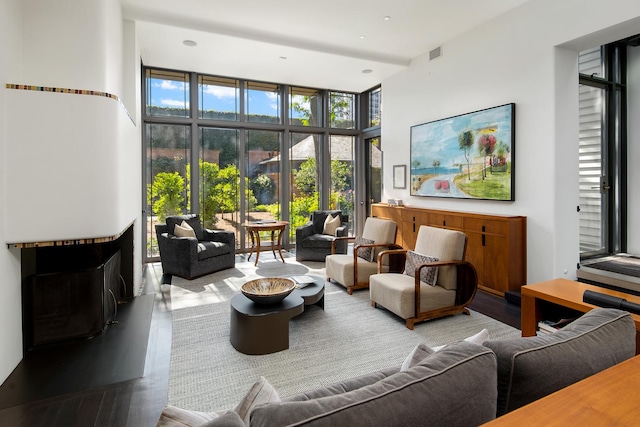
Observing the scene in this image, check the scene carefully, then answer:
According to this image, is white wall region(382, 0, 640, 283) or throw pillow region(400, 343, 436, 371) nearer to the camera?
throw pillow region(400, 343, 436, 371)

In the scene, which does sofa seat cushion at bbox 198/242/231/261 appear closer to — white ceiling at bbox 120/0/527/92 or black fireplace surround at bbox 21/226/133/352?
black fireplace surround at bbox 21/226/133/352

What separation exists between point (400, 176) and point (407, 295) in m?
3.55

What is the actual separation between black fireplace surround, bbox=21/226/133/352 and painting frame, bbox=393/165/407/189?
4771mm

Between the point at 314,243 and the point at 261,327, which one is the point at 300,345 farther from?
the point at 314,243

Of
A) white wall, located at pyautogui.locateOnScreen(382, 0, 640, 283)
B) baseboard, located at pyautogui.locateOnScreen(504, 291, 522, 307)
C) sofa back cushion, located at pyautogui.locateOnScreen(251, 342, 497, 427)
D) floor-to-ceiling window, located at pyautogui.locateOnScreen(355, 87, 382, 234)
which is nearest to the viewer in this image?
sofa back cushion, located at pyautogui.locateOnScreen(251, 342, 497, 427)

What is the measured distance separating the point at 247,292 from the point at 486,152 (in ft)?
12.1

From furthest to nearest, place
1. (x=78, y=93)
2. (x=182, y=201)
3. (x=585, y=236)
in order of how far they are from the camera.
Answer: (x=182, y=201) → (x=585, y=236) → (x=78, y=93)

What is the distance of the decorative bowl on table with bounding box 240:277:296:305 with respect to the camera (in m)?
2.99

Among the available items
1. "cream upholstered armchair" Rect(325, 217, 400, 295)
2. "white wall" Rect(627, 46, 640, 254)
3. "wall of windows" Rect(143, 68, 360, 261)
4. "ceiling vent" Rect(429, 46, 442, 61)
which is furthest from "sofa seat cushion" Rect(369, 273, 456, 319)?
"wall of windows" Rect(143, 68, 360, 261)

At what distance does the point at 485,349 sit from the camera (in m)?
1.05

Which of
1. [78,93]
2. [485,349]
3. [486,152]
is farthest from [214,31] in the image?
[485,349]

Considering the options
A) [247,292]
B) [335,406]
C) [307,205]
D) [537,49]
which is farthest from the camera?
[307,205]

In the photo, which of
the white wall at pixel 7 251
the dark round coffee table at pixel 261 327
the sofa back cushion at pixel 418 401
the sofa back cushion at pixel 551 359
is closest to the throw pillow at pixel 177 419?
the sofa back cushion at pixel 418 401

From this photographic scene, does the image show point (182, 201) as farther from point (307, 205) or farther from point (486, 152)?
point (486, 152)
